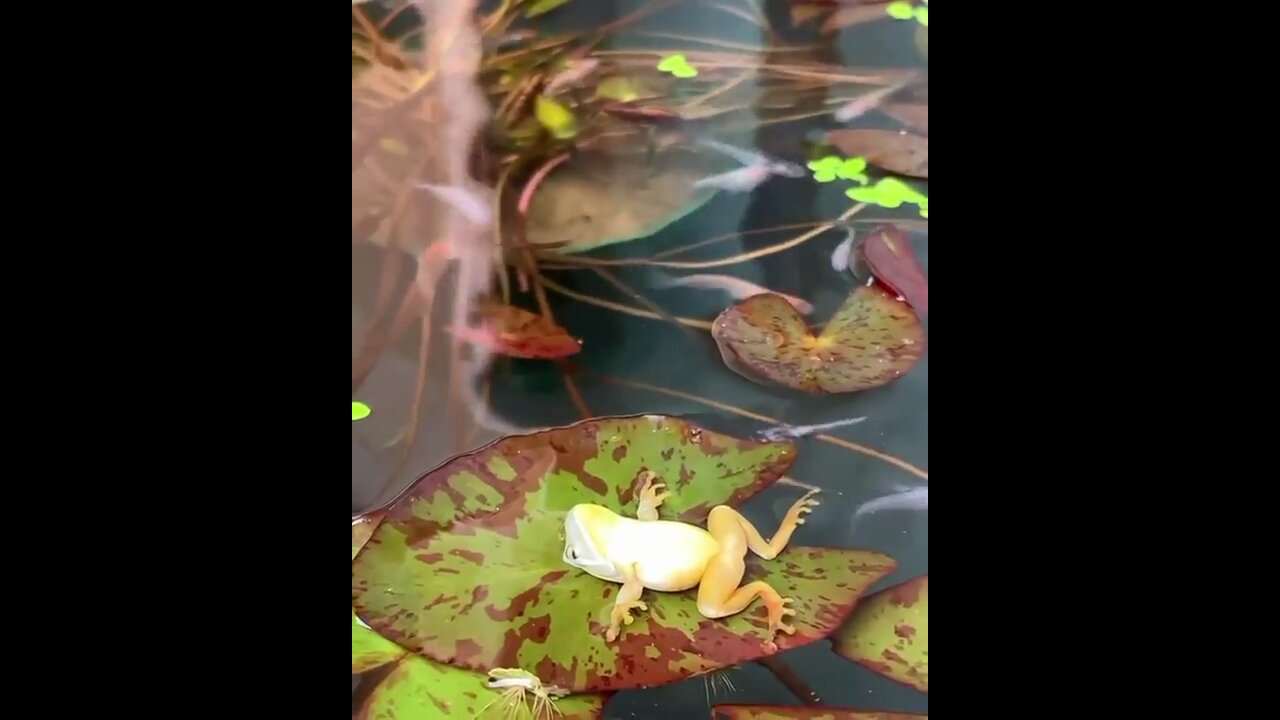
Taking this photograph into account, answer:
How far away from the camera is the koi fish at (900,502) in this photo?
1168 mm

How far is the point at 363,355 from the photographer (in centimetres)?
119

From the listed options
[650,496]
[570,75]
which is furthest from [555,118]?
[650,496]

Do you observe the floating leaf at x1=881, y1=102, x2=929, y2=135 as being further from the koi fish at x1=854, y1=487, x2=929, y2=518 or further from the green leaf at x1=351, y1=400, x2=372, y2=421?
the green leaf at x1=351, y1=400, x2=372, y2=421

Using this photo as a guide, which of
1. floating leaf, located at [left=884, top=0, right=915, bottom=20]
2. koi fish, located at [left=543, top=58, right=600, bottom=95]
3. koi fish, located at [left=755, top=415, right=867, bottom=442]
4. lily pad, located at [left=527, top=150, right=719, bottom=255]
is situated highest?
floating leaf, located at [left=884, top=0, right=915, bottom=20]

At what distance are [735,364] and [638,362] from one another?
123 millimetres

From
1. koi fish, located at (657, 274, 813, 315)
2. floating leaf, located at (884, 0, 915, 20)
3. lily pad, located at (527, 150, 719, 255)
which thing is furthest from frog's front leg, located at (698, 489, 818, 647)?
floating leaf, located at (884, 0, 915, 20)

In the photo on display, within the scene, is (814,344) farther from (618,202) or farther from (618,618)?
(618,618)

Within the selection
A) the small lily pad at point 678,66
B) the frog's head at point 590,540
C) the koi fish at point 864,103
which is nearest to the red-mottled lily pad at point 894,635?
the frog's head at point 590,540

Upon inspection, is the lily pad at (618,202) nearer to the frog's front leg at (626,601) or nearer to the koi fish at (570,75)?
the koi fish at (570,75)

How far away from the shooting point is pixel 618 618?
1.15m

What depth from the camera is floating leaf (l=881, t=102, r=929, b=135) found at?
3.92ft

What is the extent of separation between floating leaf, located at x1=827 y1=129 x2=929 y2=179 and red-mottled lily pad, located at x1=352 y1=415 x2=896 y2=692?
39 cm

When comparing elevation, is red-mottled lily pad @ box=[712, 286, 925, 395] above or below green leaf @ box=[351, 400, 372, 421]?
above

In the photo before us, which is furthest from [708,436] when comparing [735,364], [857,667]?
[857,667]
